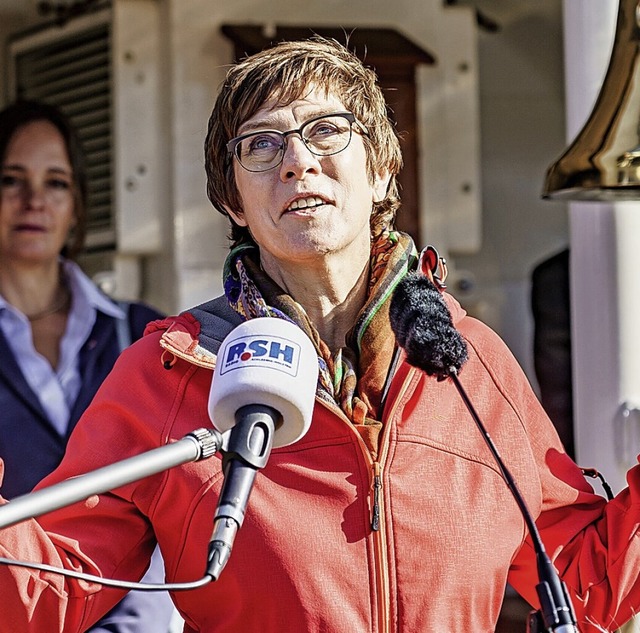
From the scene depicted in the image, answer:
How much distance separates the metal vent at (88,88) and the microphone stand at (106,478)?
9.60 ft

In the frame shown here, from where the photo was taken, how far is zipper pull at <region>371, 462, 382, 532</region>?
1779 mm

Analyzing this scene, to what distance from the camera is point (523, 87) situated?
4562mm

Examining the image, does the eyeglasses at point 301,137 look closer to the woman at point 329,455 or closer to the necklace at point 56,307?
the woman at point 329,455

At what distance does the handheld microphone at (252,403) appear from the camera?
4.14 ft

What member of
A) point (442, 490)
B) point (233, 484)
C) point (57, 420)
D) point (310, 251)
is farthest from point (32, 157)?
point (233, 484)

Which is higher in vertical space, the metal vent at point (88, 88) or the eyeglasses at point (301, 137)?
the metal vent at point (88, 88)

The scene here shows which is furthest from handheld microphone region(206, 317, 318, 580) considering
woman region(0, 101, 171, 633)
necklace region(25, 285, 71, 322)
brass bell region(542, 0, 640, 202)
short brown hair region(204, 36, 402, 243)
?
necklace region(25, 285, 71, 322)

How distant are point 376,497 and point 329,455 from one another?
95 mm

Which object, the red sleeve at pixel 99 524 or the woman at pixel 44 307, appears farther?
the woman at pixel 44 307

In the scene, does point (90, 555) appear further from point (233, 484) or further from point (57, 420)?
point (57, 420)

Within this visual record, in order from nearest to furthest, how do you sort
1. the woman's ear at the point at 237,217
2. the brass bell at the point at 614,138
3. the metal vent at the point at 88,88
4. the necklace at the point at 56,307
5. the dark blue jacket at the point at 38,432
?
A: the woman's ear at the point at 237,217
the brass bell at the point at 614,138
the dark blue jacket at the point at 38,432
the necklace at the point at 56,307
the metal vent at the point at 88,88

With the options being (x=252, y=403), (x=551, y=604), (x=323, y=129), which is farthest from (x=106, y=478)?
(x=323, y=129)

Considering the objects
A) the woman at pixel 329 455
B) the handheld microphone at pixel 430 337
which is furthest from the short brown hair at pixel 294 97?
the handheld microphone at pixel 430 337

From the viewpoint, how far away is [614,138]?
249cm
